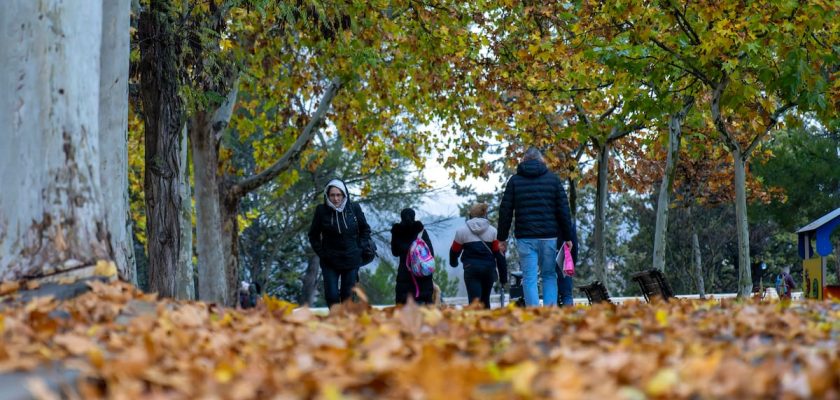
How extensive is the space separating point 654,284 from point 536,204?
2.97m

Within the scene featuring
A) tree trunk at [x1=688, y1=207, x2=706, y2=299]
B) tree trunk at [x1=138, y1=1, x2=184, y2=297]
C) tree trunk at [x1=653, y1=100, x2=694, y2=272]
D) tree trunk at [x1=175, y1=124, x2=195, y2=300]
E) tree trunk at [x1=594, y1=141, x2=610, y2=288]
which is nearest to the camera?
tree trunk at [x1=138, y1=1, x2=184, y2=297]

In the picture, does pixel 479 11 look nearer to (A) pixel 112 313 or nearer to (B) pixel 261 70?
(B) pixel 261 70

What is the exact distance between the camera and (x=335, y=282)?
470 inches

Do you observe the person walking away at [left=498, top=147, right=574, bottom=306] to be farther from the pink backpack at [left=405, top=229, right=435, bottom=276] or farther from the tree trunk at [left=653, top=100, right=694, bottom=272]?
the tree trunk at [left=653, top=100, right=694, bottom=272]

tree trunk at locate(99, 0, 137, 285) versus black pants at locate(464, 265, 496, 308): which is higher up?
tree trunk at locate(99, 0, 137, 285)

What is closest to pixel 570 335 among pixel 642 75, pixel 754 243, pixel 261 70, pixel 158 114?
pixel 158 114

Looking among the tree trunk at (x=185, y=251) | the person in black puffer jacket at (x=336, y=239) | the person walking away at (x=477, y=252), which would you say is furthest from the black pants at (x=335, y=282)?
the tree trunk at (x=185, y=251)

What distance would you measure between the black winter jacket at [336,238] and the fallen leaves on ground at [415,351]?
5.05 metres

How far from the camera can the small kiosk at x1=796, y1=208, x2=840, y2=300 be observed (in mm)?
14719

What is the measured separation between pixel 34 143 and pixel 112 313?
1.63 m

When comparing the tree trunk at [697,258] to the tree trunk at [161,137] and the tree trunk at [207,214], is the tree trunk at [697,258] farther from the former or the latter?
the tree trunk at [161,137]

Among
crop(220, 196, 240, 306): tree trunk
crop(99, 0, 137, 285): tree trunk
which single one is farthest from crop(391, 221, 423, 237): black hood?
crop(220, 196, 240, 306): tree trunk

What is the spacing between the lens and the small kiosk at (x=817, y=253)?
14719mm

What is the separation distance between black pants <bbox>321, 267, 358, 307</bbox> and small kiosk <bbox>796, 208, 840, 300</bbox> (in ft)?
20.2
